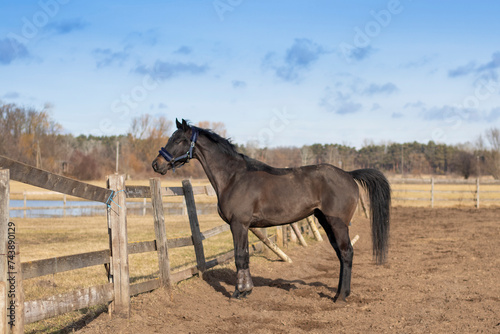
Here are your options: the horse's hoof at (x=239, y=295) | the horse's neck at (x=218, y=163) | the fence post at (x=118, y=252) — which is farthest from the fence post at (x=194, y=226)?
the fence post at (x=118, y=252)

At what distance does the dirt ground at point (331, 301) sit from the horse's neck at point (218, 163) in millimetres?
1665

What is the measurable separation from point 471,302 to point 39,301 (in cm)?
513

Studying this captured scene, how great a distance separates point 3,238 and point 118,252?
5.83ft

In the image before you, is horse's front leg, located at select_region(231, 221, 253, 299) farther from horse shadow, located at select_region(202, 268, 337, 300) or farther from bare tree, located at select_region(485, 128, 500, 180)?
bare tree, located at select_region(485, 128, 500, 180)

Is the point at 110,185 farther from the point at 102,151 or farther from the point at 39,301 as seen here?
the point at 102,151

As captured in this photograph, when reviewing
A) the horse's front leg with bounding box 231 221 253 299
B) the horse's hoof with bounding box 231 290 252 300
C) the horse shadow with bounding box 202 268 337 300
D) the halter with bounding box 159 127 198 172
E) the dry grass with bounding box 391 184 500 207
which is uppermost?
the halter with bounding box 159 127 198 172

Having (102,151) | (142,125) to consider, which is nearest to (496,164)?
(142,125)

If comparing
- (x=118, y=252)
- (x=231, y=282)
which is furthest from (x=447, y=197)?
(x=118, y=252)

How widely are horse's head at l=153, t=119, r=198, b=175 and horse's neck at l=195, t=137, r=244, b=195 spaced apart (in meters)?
0.16

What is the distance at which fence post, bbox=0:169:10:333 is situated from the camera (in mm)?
3361

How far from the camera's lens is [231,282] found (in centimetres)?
750

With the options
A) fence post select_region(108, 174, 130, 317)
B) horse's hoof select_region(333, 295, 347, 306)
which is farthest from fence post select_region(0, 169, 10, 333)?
horse's hoof select_region(333, 295, 347, 306)

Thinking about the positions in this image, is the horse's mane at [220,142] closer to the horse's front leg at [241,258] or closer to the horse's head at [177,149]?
the horse's head at [177,149]

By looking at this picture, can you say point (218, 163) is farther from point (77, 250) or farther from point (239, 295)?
point (77, 250)
